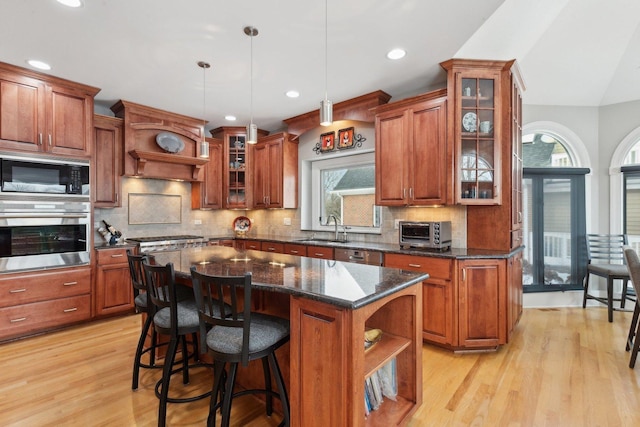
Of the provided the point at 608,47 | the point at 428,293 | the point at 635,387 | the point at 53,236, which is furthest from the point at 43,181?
the point at 608,47

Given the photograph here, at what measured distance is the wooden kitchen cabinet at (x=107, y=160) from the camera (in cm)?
392

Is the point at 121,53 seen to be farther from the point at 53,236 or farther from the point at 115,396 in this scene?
the point at 115,396

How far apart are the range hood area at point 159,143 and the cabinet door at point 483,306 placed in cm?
387

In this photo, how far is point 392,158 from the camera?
11.7 feet

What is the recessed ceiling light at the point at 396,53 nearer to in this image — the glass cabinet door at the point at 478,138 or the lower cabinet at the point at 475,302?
the glass cabinet door at the point at 478,138

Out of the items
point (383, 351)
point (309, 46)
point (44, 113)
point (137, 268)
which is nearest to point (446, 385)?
point (383, 351)

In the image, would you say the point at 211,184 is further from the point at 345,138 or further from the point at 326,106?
the point at 326,106

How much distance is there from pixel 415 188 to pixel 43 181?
3.93 metres

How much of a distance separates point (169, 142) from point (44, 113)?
4.45ft

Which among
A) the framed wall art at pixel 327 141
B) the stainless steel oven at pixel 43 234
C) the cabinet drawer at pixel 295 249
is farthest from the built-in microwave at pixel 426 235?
the stainless steel oven at pixel 43 234

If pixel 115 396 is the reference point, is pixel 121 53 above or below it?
above

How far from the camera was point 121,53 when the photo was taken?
2.83 meters

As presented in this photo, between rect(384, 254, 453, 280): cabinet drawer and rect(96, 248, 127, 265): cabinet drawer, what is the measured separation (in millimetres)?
3159

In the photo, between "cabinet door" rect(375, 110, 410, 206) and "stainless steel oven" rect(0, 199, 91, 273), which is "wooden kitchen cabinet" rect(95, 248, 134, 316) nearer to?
"stainless steel oven" rect(0, 199, 91, 273)
